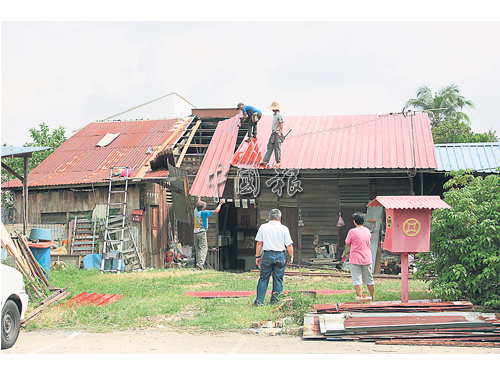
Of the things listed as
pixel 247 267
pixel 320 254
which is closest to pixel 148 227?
pixel 247 267

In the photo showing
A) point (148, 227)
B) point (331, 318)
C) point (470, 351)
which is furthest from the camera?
point (148, 227)

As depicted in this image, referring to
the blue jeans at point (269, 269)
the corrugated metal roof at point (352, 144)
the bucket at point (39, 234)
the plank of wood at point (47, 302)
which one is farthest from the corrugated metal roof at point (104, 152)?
the blue jeans at point (269, 269)

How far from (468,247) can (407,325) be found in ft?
7.15

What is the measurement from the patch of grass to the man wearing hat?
16.1ft

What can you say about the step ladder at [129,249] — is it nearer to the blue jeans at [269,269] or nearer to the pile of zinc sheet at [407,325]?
the blue jeans at [269,269]

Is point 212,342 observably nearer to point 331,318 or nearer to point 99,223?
point 331,318

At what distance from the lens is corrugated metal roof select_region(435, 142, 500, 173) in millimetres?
15867

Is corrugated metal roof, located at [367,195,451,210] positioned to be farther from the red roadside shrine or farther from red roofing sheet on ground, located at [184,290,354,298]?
red roofing sheet on ground, located at [184,290,354,298]

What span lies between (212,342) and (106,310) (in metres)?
2.72

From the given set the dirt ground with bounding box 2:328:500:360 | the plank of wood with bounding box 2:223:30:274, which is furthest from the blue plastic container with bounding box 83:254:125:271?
the dirt ground with bounding box 2:328:500:360

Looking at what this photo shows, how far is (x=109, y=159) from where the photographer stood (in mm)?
19766

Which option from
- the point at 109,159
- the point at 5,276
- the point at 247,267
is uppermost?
the point at 109,159

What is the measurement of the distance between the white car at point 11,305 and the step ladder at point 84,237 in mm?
10561

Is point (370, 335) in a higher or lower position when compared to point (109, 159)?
lower
